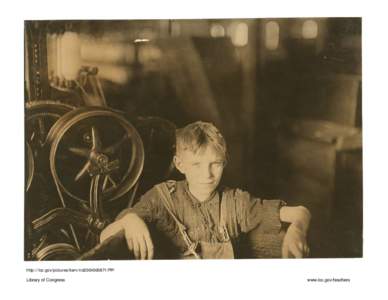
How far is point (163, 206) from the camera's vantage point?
2.71ft

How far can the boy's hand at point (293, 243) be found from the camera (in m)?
0.83

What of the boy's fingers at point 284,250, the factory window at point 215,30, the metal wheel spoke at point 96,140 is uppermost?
the factory window at point 215,30

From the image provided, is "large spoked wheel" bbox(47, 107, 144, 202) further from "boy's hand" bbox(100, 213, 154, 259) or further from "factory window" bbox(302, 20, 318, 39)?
"factory window" bbox(302, 20, 318, 39)

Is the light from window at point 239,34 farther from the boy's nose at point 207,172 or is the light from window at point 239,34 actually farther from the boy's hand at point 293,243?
the boy's hand at point 293,243

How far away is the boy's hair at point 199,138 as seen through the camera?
827mm

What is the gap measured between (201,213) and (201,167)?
8cm

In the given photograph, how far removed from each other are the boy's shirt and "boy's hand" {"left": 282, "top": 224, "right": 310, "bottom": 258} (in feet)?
0.08

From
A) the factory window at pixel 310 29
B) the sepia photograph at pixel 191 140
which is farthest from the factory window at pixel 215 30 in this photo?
the factory window at pixel 310 29

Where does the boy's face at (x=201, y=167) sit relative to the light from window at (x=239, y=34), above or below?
below

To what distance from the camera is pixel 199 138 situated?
83 centimetres

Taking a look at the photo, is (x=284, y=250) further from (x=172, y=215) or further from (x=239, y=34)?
(x=239, y=34)

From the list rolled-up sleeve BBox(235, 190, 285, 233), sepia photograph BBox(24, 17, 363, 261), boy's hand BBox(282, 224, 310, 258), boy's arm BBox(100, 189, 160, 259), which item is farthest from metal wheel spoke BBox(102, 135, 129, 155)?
boy's hand BBox(282, 224, 310, 258)
